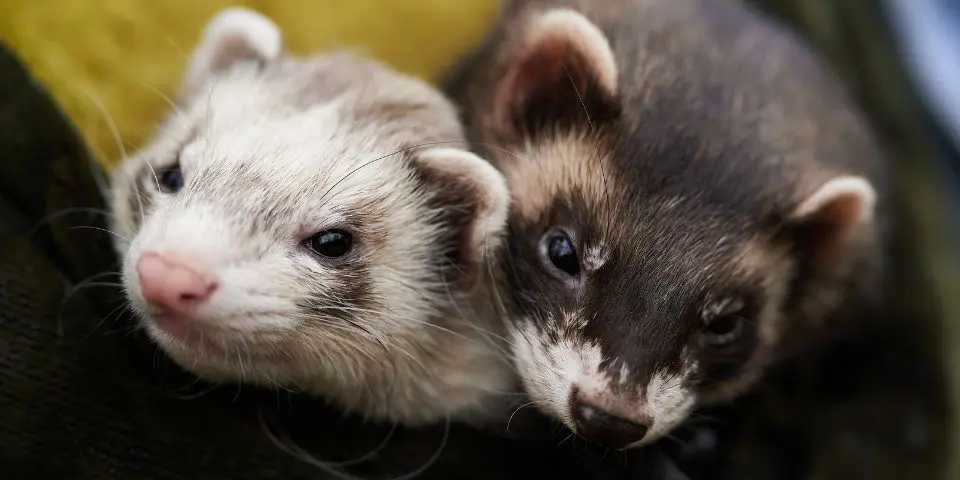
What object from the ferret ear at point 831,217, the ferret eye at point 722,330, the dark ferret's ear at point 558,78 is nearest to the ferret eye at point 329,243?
the dark ferret's ear at point 558,78

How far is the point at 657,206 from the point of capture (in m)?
1.19

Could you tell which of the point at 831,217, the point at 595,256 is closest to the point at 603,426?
the point at 595,256

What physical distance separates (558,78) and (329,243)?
17.7 inches

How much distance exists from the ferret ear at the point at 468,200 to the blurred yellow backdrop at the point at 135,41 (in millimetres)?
A: 549

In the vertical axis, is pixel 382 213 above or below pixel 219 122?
below

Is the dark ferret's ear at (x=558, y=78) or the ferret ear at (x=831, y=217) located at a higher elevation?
the dark ferret's ear at (x=558, y=78)

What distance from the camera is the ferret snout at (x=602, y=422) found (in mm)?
1105

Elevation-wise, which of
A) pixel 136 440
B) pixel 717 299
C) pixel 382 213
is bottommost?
pixel 136 440

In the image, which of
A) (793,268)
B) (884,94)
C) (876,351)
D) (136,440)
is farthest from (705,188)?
(884,94)

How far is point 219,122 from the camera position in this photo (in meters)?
1.27

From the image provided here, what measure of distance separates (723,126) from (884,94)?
1011 millimetres

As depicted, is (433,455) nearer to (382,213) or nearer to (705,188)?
(382,213)

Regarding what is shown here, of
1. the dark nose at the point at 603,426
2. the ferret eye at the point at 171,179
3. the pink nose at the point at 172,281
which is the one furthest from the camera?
the ferret eye at the point at 171,179

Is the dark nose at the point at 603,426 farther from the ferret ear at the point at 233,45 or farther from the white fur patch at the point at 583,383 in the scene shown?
the ferret ear at the point at 233,45
